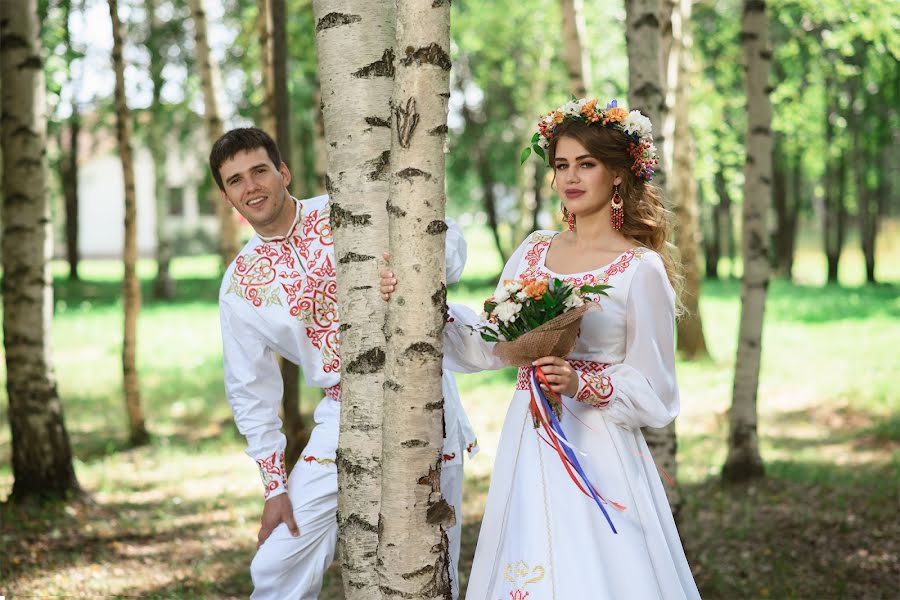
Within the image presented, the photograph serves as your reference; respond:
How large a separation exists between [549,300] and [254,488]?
18.2 ft

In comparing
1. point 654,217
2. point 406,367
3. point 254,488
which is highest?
point 654,217

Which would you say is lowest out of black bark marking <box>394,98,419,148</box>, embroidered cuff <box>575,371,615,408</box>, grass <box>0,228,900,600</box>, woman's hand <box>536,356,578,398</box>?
grass <box>0,228,900,600</box>

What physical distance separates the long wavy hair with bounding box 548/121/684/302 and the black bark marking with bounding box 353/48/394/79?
76cm

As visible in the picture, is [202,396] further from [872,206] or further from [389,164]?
[872,206]

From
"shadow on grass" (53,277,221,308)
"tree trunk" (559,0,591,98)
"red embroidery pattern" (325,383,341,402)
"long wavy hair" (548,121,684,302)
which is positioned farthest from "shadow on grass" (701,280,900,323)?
"red embroidery pattern" (325,383,341,402)

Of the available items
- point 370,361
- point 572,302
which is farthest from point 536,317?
point 370,361

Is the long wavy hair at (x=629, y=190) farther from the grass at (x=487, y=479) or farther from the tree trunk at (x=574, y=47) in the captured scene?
the tree trunk at (x=574, y=47)

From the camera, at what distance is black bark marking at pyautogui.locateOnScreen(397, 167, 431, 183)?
294 cm

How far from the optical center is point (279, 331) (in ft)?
13.1

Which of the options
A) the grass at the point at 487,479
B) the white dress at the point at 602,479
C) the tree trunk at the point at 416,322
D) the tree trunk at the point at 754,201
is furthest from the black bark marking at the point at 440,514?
the tree trunk at the point at 754,201

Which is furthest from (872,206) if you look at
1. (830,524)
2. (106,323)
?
(830,524)

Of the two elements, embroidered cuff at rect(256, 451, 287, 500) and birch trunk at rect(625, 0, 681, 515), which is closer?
embroidered cuff at rect(256, 451, 287, 500)

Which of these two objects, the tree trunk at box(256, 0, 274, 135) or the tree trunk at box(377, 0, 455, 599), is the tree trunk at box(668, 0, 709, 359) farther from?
the tree trunk at box(377, 0, 455, 599)

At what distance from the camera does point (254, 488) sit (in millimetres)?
8203
